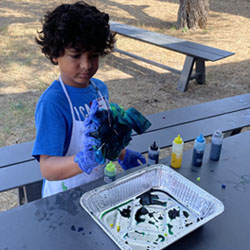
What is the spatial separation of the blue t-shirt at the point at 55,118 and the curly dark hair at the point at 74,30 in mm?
184

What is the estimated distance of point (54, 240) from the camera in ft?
3.51

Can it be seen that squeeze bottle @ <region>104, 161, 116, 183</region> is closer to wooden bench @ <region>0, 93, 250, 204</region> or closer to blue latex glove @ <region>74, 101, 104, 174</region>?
blue latex glove @ <region>74, 101, 104, 174</region>

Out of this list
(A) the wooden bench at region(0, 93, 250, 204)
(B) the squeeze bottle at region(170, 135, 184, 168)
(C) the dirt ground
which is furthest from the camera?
(C) the dirt ground

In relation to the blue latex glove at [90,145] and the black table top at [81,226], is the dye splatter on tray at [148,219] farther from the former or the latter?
the blue latex glove at [90,145]

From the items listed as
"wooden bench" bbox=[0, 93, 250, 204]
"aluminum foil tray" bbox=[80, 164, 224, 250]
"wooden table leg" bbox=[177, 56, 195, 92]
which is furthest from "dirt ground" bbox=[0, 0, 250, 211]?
"aluminum foil tray" bbox=[80, 164, 224, 250]

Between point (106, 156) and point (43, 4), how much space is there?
10135 millimetres

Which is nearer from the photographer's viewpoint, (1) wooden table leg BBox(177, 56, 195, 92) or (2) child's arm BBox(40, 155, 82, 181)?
(2) child's arm BBox(40, 155, 82, 181)

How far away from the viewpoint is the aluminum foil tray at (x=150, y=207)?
1.12 meters

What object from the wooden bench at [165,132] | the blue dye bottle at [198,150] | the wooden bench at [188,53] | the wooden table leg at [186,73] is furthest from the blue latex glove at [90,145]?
the wooden table leg at [186,73]

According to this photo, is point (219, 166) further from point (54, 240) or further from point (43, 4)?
point (43, 4)

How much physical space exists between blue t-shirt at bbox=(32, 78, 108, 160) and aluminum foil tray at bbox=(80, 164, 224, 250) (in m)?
0.25

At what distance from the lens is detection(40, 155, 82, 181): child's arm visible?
4.07 ft

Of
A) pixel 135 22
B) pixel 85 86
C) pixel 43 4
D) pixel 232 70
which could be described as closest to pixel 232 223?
pixel 85 86

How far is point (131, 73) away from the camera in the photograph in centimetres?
527
